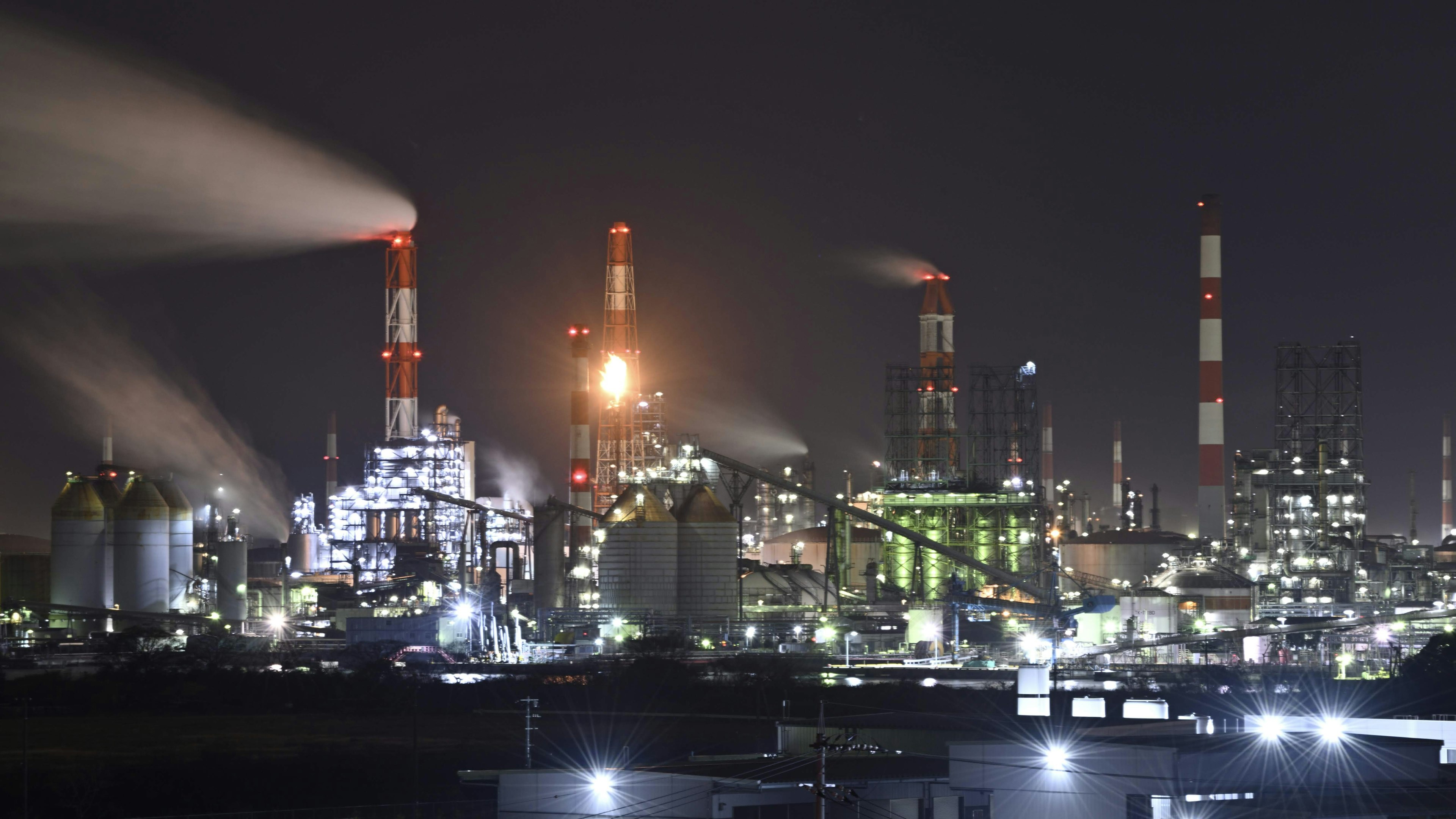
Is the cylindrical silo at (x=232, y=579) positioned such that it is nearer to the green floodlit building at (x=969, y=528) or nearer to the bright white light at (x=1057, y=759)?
the green floodlit building at (x=969, y=528)

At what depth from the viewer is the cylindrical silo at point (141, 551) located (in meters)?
66.8

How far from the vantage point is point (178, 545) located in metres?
69.1

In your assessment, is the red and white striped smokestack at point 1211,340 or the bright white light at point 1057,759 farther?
the red and white striped smokestack at point 1211,340

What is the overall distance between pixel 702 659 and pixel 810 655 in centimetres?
374

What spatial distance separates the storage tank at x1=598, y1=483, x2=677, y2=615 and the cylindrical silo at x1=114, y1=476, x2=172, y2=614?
1686cm

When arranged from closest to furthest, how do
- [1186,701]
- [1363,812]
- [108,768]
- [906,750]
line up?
1. [1363,812]
2. [906,750]
3. [108,768]
4. [1186,701]

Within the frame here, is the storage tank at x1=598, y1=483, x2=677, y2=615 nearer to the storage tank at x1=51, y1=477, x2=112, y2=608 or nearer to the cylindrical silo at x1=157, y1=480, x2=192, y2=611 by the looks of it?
the cylindrical silo at x1=157, y1=480, x2=192, y2=611

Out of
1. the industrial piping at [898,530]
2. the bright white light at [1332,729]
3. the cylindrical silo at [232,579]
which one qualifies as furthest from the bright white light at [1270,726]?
the cylindrical silo at [232,579]

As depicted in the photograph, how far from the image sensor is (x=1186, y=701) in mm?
39312

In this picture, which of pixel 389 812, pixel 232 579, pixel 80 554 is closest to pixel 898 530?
pixel 232 579

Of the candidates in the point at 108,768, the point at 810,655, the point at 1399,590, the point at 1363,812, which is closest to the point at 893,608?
the point at 810,655

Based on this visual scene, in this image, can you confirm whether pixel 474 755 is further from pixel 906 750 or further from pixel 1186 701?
pixel 1186 701

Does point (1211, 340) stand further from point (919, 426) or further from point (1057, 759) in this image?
point (1057, 759)

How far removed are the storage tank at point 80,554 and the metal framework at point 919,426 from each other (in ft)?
110
